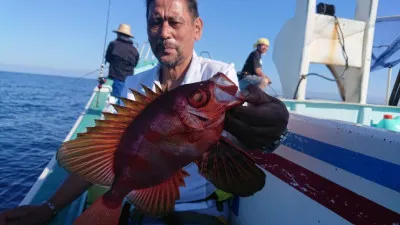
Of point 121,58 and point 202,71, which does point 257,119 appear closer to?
point 202,71

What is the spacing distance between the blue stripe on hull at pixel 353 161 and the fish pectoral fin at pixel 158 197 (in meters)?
0.77

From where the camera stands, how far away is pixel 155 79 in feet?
8.12

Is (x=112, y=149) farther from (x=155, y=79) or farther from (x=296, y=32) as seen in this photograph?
(x=296, y=32)

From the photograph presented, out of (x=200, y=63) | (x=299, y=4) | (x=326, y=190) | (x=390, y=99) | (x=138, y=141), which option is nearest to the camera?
(x=138, y=141)

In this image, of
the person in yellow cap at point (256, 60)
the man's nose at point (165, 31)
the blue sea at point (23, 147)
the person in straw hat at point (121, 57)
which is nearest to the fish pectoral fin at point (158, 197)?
the man's nose at point (165, 31)

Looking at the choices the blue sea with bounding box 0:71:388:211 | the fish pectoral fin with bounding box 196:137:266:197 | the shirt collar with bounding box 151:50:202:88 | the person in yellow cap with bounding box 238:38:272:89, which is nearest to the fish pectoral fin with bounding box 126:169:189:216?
the fish pectoral fin with bounding box 196:137:266:197

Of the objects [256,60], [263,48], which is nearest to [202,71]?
[256,60]

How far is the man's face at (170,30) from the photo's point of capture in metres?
2.10

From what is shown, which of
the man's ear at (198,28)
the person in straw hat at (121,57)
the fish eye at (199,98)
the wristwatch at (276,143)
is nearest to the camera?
the fish eye at (199,98)

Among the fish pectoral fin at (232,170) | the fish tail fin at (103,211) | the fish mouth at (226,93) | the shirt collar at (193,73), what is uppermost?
the shirt collar at (193,73)

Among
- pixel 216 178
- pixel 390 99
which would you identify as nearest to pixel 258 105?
pixel 216 178

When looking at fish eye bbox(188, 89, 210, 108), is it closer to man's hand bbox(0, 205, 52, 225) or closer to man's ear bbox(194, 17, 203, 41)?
man's ear bbox(194, 17, 203, 41)

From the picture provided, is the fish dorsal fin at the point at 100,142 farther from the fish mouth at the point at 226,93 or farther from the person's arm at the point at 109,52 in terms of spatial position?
the person's arm at the point at 109,52

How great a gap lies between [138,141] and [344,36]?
4.59 metres
